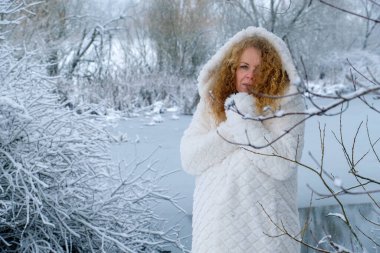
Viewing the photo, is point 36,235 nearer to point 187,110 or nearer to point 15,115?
point 15,115

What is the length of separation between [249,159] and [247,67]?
0.39m

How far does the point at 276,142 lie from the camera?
201 cm

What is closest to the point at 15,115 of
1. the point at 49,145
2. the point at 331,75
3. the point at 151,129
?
the point at 49,145

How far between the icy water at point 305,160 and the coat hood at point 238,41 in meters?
0.33

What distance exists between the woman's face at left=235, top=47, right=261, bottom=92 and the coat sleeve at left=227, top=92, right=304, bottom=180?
0.18 meters

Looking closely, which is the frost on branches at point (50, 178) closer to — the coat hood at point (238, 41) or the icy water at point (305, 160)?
the icy water at point (305, 160)

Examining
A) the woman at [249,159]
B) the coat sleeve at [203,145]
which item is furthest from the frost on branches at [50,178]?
the woman at [249,159]

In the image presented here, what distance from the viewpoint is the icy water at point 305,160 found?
520cm

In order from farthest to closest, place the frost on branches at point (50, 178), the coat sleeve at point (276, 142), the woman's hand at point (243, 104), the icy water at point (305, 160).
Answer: the icy water at point (305, 160) → the frost on branches at point (50, 178) → the woman's hand at point (243, 104) → the coat sleeve at point (276, 142)

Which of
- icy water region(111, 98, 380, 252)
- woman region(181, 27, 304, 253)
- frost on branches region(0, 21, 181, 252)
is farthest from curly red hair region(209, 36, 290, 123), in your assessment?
frost on branches region(0, 21, 181, 252)

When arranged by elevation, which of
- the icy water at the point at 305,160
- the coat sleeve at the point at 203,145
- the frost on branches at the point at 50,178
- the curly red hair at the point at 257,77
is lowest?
the icy water at the point at 305,160

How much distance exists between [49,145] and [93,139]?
0.43 m

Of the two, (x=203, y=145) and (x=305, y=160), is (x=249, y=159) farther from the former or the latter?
(x=305, y=160)

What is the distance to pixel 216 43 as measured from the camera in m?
24.3
